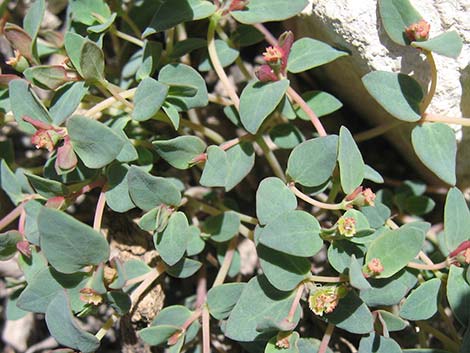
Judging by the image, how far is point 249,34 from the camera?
2.06 meters

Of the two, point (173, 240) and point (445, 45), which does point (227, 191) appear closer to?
point (173, 240)

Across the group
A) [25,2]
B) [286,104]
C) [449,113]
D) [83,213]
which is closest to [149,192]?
[286,104]

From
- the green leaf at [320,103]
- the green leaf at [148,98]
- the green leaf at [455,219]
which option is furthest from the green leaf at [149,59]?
the green leaf at [455,219]

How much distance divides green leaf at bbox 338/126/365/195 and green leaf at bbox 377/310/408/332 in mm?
366

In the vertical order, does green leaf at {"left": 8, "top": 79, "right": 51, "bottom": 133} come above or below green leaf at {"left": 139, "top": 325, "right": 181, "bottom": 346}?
above

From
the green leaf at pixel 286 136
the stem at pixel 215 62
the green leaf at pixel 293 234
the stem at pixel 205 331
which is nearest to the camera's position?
the green leaf at pixel 293 234

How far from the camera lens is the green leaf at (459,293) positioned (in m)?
1.69

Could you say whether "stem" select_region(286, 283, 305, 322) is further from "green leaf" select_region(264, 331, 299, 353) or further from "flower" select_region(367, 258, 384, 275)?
"flower" select_region(367, 258, 384, 275)

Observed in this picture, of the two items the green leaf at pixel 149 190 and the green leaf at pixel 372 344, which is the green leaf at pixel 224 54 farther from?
the green leaf at pixel 372 344

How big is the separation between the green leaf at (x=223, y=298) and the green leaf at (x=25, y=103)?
0.70 meters

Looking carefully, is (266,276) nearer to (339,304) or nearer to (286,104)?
(339,304)

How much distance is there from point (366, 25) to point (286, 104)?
13.4 inches

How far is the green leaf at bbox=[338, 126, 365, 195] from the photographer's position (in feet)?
5.26

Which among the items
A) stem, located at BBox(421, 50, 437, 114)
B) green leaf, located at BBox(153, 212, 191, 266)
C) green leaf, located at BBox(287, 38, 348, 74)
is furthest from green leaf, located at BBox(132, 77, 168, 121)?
stem, located at BBox(421, 50, 437, 114)
